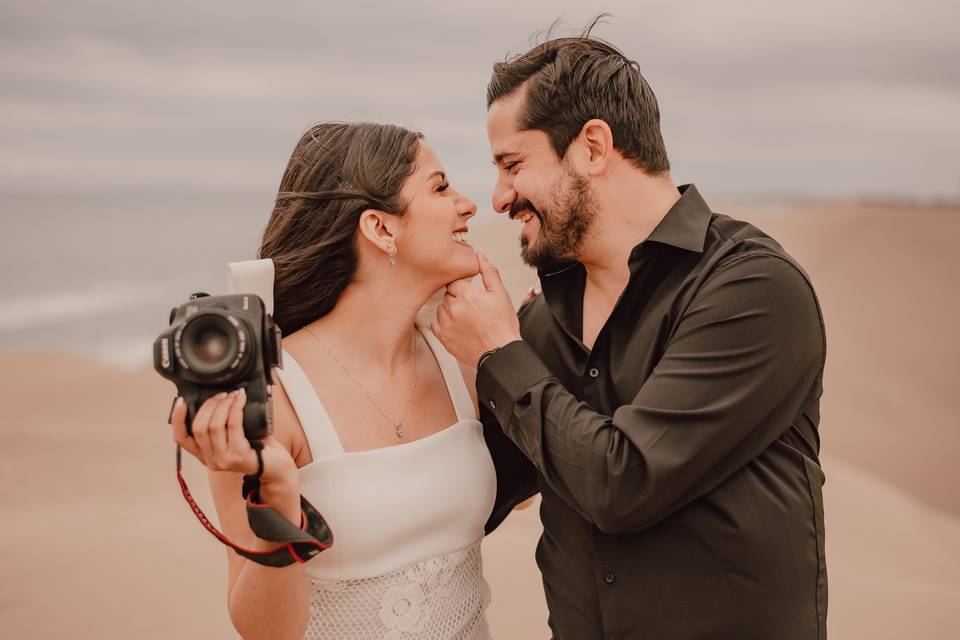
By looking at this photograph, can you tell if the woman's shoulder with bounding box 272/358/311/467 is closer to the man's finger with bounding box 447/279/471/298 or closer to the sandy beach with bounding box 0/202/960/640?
the man's finger with bounding box 447/279/471/298

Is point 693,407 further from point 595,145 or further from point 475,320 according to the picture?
point 595,145

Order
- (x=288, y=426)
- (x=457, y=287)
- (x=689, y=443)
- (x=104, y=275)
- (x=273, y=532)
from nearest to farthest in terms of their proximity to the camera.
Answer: (x=273, y=532) → (x=689, y=443) → (x=288, y=426) → (x=457, y=287) → (x=104, y=275)

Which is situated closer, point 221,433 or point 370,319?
point 221,433

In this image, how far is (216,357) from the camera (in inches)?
69.2

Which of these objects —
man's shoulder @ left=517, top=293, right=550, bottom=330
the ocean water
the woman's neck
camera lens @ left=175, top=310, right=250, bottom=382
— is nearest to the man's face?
man's shoulder @ left=517, top=293, right=550, bottom=330

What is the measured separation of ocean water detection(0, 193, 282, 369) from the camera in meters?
15.8

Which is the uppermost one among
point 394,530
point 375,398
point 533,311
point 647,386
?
point 647,386

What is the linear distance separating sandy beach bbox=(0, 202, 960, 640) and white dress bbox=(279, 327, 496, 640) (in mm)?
2831

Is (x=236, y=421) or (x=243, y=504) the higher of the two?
(x=236, y=421)

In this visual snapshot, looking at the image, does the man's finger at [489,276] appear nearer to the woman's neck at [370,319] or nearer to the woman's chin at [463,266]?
the woman's chin at [463,266]

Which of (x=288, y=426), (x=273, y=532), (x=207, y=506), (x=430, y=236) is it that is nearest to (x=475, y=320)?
(x=430, y=236)

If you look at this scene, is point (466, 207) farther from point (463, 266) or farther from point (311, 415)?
point (311, 415)

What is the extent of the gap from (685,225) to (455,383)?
868 mm

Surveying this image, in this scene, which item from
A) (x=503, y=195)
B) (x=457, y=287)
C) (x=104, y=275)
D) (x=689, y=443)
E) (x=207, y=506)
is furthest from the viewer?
(x=104, y=275)
